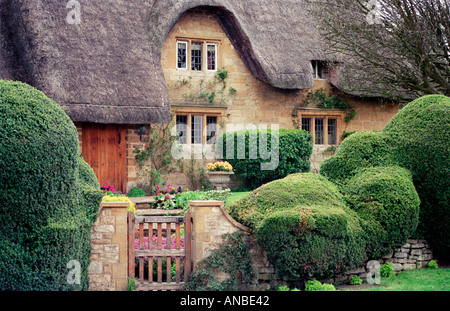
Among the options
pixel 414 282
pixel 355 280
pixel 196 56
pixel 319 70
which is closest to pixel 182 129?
pixel 196 56

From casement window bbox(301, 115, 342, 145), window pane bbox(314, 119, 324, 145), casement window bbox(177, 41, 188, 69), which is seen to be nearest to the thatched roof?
casement window bbox(177, 41, 188, 69)

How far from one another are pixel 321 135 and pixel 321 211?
36.0ft

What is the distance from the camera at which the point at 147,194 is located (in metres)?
14.3

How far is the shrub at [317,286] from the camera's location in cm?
676

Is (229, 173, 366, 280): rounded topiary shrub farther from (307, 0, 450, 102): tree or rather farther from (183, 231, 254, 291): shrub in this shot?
(307, 0, 450, 102): tree

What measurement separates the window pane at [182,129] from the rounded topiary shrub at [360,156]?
7.19 metres

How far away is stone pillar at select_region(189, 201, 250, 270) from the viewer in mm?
7031

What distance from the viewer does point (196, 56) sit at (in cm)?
1561

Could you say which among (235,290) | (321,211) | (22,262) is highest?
(321,211)

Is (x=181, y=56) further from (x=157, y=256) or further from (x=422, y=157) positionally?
(x=157, y=256)

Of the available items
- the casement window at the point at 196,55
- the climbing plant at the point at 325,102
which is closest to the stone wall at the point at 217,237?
the casement window at the point at 196,55
